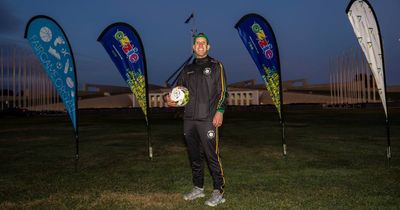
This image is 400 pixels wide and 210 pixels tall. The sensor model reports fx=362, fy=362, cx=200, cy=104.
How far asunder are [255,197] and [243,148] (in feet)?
20.9

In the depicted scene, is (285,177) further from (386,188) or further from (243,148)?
(243,148)

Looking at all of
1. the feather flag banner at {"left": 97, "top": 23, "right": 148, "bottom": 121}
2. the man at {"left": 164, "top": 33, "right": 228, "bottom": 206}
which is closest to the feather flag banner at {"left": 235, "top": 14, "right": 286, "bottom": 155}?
the feather flag banner at {"left": 97, "top": 23, "right": 148, "bottom": 121}

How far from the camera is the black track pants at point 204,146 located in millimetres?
5426

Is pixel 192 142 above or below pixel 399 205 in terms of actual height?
above

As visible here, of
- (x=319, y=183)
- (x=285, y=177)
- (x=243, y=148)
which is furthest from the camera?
(x=243, y=148)

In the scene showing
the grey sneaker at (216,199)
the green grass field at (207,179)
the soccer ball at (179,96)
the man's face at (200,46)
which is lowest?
the green grass field at (207,179)

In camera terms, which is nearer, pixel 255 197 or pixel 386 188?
pixel 255 197

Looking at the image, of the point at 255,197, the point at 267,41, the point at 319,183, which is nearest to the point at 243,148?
the point at 267,41

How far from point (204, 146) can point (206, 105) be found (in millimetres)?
628

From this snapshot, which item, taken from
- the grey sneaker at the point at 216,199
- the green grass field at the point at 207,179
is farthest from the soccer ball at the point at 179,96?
the green grass field at the point at 207,179

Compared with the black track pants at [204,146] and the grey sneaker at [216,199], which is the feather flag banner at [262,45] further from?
the grey sneaker at [216,199]

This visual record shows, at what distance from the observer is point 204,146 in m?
5.51

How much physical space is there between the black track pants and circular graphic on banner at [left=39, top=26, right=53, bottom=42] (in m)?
3.87

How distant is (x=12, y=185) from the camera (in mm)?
7176
